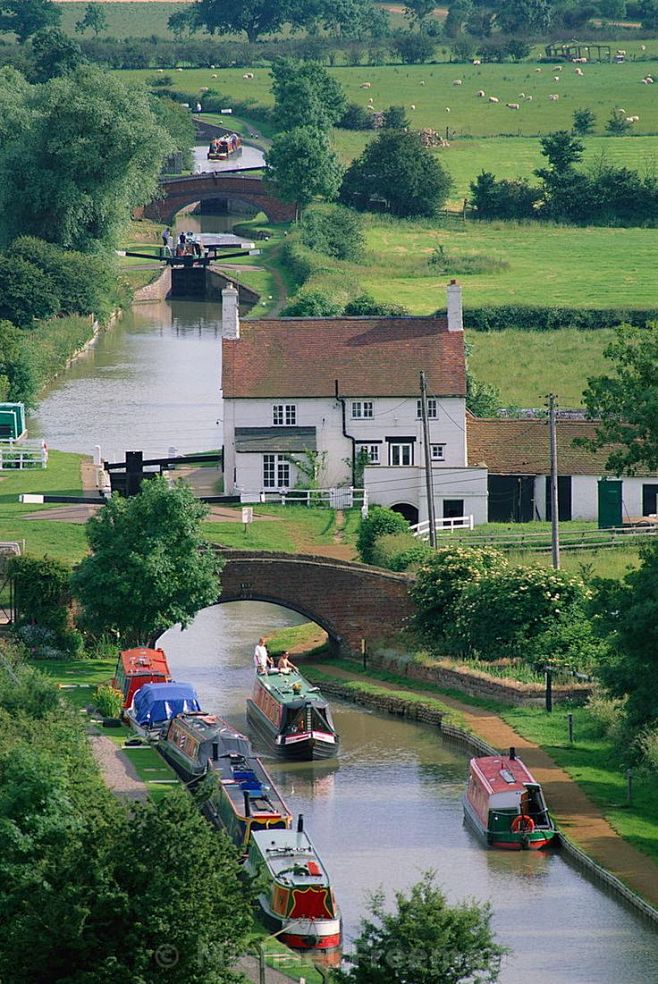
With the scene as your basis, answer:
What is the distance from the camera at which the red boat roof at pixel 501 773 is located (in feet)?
171

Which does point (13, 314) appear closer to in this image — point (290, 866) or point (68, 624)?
point (68, 624)

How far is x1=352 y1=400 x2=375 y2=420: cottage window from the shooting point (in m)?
83.2

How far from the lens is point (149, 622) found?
6519cm

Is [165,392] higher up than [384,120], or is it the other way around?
[384,120]

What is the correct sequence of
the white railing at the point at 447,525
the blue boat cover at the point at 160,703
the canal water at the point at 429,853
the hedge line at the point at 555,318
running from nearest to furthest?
the canal water at the point at 429,853
the blue boat cover at the point at 160,703
the white railing at the point at 447,525
the hedge line at the point at 555,318

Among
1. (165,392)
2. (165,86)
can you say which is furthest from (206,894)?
(165,86)

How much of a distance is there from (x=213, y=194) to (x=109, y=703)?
94646 millimetres

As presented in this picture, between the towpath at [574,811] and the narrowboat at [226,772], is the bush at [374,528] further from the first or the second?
the narrowboat at [226,772]

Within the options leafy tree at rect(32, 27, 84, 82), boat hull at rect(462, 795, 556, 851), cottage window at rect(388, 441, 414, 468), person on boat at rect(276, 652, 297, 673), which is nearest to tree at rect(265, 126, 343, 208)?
leafy tree at rect(32, 27, 84, 82)

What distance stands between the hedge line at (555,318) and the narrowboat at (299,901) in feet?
244

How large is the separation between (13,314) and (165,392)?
10964 millimetres

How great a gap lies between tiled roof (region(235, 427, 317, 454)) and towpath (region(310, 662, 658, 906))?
19535 millimetres

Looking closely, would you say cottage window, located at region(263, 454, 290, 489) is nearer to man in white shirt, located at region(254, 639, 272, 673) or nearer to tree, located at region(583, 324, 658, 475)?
man in white shirt, located at region(254, 639, 272, 673)

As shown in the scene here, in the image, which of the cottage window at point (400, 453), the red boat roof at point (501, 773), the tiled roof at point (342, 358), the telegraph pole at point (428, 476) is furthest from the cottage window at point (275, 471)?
the red boat roof at point (501, 773)
